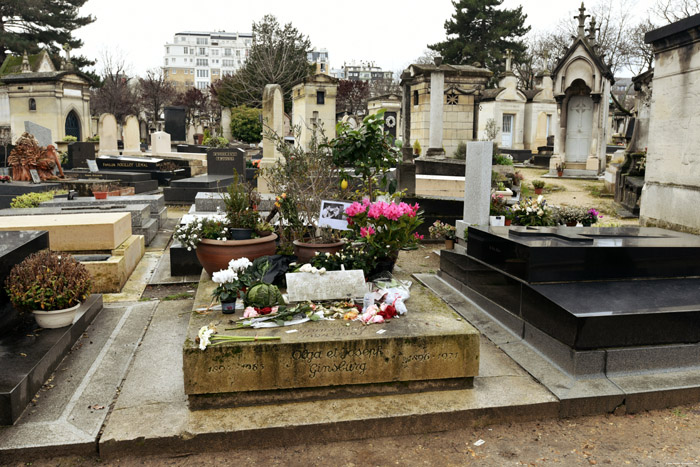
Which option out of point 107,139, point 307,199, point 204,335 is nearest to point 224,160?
point 107,139

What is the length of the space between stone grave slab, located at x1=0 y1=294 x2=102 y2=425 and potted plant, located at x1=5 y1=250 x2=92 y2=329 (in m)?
0.16

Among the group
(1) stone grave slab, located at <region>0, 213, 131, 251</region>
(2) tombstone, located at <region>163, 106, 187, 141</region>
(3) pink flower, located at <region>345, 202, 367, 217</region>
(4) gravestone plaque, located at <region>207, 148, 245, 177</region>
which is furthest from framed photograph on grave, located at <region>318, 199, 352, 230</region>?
(2) tombstone, located at <region>163, 106, 187, 141</region>

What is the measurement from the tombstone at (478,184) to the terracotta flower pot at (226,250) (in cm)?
400

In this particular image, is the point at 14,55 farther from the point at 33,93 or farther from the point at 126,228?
the point at 126,228

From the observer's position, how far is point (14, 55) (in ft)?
126

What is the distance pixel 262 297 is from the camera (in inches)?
183

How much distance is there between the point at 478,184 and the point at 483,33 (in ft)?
133

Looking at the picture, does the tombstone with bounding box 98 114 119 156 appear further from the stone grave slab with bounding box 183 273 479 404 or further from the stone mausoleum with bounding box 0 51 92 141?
the stone grave slab with bounding box 183 273 479 404

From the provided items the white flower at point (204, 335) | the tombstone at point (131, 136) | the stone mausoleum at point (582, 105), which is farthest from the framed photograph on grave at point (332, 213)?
the tombstone at point (131, 136)

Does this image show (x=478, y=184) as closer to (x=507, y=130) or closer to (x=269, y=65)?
(x=507, y=130)

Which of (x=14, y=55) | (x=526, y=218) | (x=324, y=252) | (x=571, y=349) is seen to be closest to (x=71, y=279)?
(x=324, y=252)

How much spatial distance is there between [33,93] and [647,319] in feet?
118

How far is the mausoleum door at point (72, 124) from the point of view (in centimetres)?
3384

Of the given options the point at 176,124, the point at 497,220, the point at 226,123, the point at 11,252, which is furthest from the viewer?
the point at 226,123
